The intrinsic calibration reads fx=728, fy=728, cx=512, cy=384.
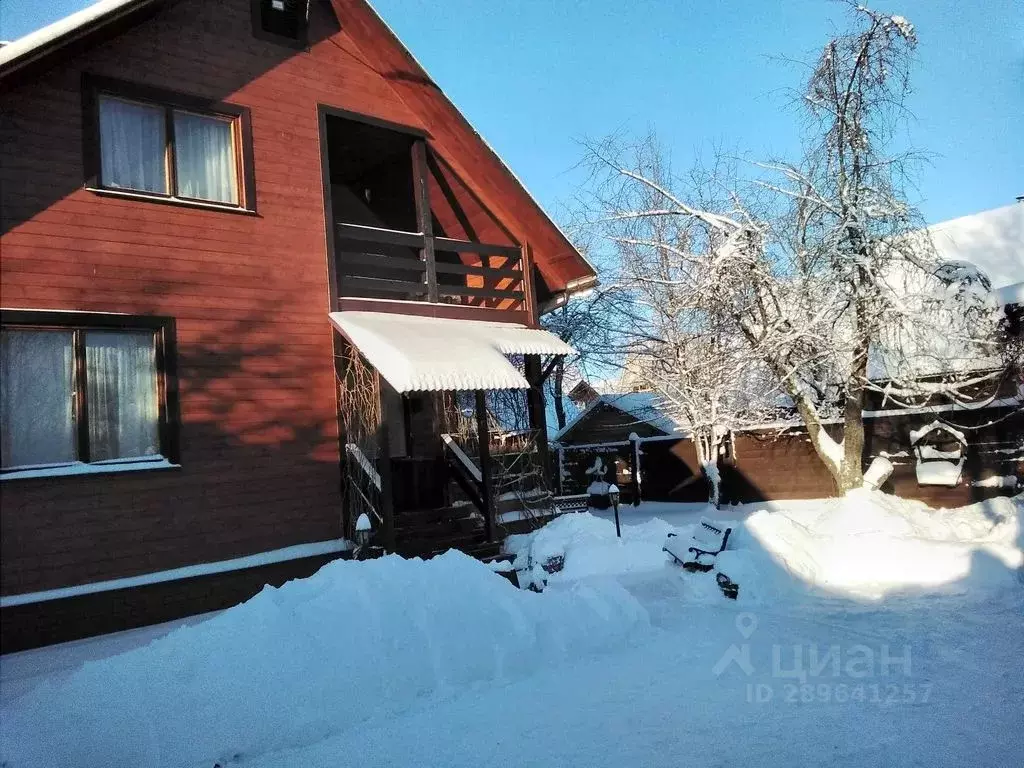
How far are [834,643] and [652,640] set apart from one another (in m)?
1.37

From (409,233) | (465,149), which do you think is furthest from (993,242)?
(409,233)

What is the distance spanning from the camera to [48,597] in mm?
6457

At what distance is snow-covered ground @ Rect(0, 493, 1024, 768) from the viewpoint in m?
3.90

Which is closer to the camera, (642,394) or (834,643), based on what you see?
(834,643)

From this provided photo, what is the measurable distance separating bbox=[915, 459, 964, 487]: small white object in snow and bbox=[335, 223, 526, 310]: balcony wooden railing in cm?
819

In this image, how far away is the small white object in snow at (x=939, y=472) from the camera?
42.7 feet

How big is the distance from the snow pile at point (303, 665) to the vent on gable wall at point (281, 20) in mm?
6873

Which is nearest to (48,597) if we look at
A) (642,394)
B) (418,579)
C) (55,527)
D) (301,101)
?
(55,527)

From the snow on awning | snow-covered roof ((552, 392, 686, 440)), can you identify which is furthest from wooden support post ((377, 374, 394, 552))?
snow-covered roof ((552, 392, 686, 440))

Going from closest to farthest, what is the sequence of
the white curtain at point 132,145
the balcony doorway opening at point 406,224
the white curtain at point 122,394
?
the white curtain at point 122,394 → the white curtain at point 132,145 → the balcony doorway opening at point 406,224

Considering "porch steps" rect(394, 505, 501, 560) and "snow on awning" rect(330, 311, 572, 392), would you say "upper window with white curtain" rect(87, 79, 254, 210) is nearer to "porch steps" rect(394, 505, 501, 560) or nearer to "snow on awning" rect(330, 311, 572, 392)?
"snow on awning" rect(330, 311, 572, 392)

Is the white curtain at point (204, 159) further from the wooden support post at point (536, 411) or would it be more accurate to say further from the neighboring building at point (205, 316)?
the wooden support post at point (536, 411)

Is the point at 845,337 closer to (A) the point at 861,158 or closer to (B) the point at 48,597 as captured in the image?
(A) the point at 861,158

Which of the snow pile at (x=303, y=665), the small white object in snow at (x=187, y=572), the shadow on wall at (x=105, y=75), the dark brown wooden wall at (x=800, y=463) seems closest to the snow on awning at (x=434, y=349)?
the small white object in snow at (x=187, y=572)
